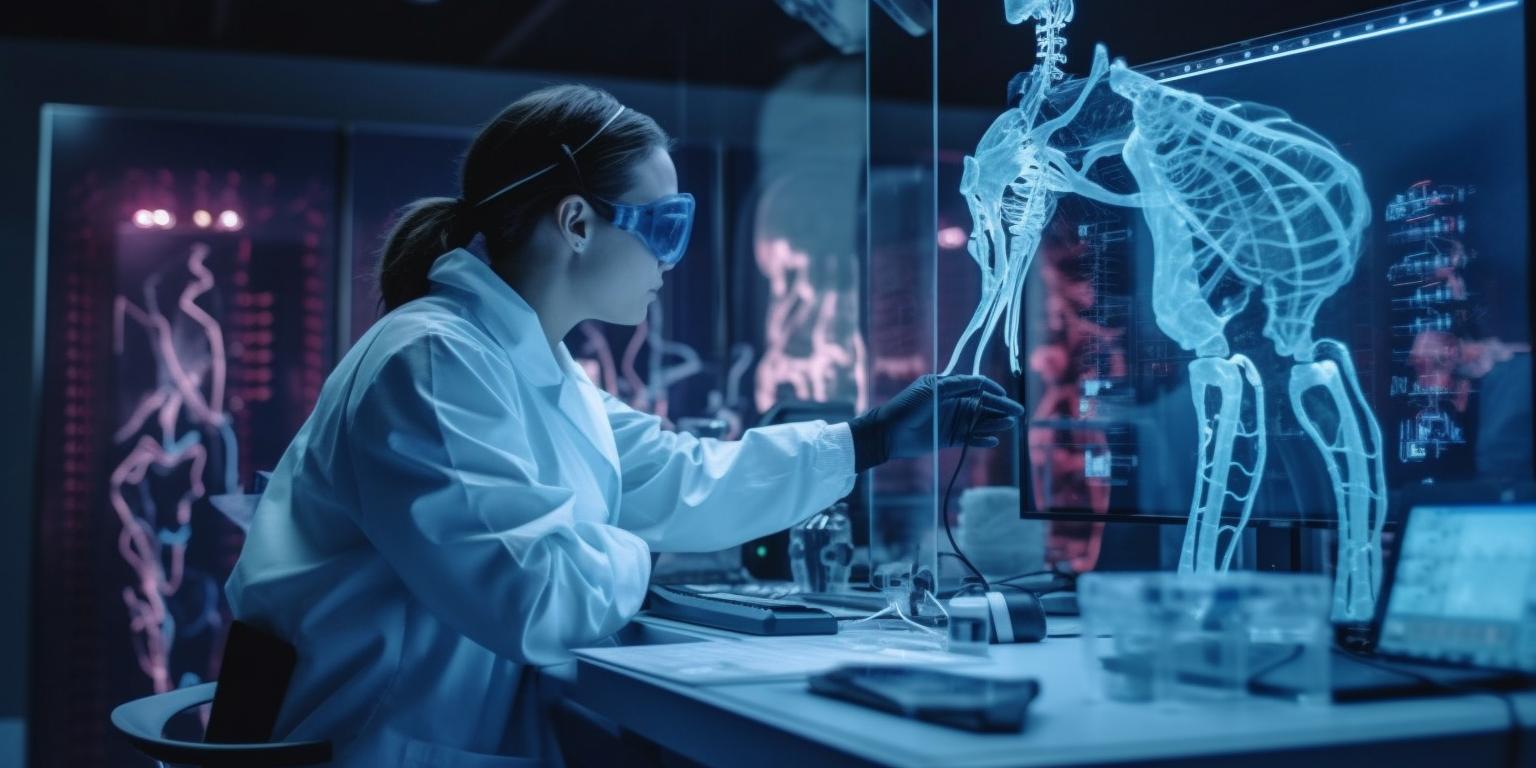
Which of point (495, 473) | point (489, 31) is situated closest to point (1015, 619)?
point (495, 473)

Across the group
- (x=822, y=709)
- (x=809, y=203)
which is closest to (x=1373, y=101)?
(x=822, y=709)

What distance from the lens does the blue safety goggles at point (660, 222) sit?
1844 millimetres

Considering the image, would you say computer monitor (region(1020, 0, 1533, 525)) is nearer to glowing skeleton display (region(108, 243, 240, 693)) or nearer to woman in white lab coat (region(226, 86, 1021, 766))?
woman in white lab coat (region(226, 86, 1021, 766))

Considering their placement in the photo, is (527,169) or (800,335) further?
(800,335)

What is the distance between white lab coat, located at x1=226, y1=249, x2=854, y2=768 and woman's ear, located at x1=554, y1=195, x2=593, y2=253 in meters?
0.12

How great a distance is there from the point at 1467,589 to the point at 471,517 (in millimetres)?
1010

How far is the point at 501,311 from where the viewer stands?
1.79 m

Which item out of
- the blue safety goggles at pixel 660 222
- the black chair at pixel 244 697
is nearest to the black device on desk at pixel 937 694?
the black chair at pixel 244 697

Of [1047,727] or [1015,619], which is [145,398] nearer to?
[1015,619]

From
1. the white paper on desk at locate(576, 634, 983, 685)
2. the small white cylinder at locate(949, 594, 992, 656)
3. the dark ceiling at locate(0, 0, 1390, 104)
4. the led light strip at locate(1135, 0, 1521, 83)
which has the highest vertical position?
the dark ceiling at locate(0, 0, 1390, 104)

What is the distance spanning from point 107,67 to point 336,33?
76cm

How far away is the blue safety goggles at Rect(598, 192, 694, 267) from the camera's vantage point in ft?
6.05

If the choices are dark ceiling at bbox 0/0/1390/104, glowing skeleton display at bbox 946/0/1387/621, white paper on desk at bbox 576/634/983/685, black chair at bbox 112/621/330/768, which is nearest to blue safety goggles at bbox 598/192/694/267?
glowing skeleton display at bbox 946/0/1387/621

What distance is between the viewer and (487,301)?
1794 millimetres
